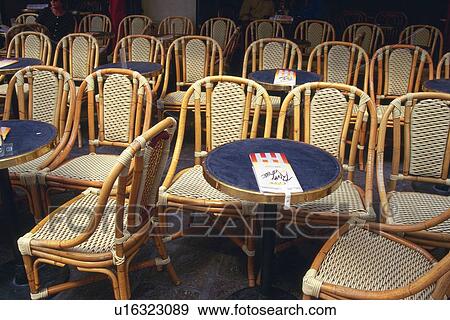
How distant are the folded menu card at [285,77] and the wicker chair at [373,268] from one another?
1.56m

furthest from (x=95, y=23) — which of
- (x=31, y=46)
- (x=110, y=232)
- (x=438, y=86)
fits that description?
(x=110, y=232)

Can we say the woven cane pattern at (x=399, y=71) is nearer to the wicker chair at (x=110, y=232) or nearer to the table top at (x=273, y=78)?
the table top at (x=273, y=78)

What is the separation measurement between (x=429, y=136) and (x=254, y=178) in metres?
1.12

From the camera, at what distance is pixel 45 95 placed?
2682mm

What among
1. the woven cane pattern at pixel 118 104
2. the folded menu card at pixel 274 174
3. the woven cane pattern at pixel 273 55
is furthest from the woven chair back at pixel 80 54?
the folded menu card at pixel 274 174

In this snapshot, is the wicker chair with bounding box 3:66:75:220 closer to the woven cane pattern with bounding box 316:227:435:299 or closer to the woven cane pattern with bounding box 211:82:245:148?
the woven cane pattern with bounding box 211:82:245:148

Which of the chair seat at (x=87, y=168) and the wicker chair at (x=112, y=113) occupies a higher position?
the wicker chair at (x=112, y=113)

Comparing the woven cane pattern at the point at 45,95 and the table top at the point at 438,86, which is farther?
the table top at the point at 438,86

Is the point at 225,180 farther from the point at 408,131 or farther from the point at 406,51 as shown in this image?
the point at 406,51

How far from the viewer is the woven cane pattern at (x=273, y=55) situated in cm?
396

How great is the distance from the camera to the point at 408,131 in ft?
7.35

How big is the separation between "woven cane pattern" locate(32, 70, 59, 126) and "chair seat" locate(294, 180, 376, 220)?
64.3 inches

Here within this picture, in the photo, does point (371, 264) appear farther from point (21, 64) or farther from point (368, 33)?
point (368, 33)

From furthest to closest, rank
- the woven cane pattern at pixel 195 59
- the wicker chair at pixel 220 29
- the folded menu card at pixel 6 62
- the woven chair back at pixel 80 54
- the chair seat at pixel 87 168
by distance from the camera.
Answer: the wicker chair at pixel 220 29
the woven chair back at pixel 80 54
the woven cane pattern at pixel 195 59
the folded menu card at pixel 6 62
the chair seat at pixel 87 168
